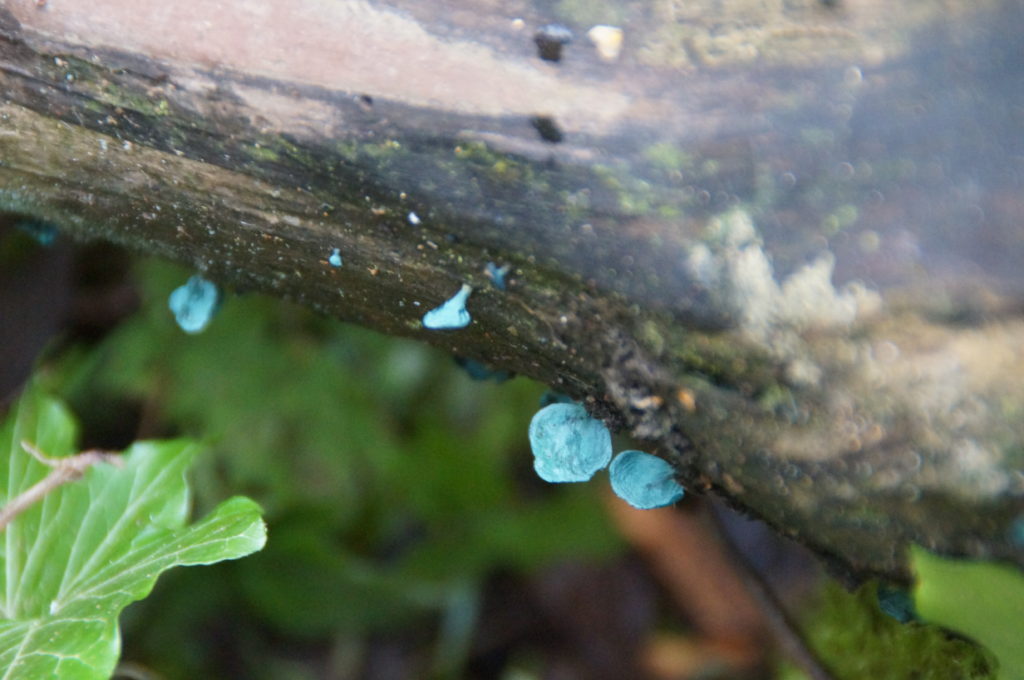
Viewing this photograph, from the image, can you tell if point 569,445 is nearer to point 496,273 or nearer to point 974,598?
point 496,273

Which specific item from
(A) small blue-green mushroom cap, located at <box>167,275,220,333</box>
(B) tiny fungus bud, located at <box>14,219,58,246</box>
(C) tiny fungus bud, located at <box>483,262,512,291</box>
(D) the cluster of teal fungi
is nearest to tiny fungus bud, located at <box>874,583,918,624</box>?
(D) the cluster of teal fungi

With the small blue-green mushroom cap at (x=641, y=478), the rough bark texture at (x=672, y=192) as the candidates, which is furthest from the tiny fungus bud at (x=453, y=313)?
the small blue-green mushroom cap at (x=641, y=478)

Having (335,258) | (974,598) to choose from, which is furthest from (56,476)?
(974,598)

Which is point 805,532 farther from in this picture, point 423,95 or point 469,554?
point 469,554

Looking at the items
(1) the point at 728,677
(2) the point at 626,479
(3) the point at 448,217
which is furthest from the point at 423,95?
Answer: (1) the point at 728,677

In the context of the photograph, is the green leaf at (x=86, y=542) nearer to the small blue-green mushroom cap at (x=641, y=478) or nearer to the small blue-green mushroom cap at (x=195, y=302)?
the small blue-green mushroom cap at (x=195, y=302)

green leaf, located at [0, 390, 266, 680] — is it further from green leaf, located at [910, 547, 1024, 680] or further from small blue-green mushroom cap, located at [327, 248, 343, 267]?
green leaf, located at [910, 547, 1024, 680]
